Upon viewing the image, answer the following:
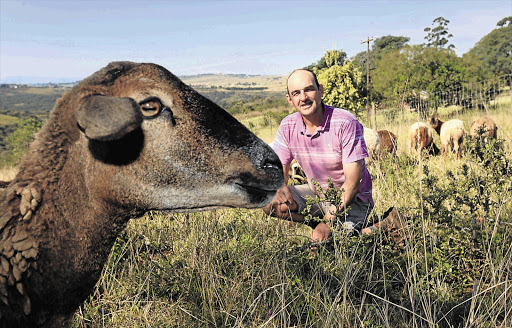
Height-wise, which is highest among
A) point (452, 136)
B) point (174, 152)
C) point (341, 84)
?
point (341, 84)

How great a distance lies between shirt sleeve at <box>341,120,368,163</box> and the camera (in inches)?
169

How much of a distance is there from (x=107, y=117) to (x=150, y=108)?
0.30 metres

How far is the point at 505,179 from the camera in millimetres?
4109

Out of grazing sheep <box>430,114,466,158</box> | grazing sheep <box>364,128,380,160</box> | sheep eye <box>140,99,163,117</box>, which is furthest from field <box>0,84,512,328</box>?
grazing sheep <box>430,114,466,158</box>

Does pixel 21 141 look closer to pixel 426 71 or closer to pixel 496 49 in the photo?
pixel 426 71

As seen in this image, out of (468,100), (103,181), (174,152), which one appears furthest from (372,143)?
(468,100)

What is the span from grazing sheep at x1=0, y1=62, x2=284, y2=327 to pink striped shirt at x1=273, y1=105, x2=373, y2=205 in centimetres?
250

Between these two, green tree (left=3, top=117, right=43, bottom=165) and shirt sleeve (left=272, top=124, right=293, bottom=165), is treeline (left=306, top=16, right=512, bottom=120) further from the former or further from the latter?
green tree (left=3, top=117, right=43, bottom=165)

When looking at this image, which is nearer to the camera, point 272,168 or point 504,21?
point 272,168

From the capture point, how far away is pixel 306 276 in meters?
3.84

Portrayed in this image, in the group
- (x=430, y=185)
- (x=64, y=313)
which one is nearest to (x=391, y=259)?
(x=430, y=185)

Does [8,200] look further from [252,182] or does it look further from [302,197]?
[302,197]

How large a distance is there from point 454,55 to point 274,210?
104ft

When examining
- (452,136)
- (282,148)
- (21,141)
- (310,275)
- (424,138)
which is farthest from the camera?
(21,141)
